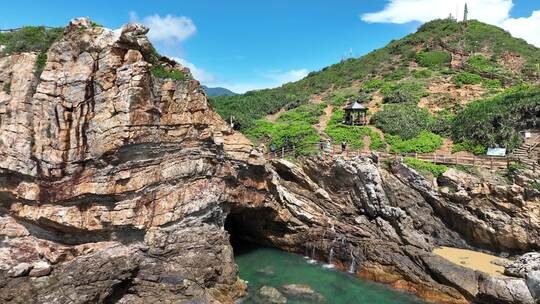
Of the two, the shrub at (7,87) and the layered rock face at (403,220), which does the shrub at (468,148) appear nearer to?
the layered rock face at (403,220)

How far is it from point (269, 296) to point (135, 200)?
397 inches

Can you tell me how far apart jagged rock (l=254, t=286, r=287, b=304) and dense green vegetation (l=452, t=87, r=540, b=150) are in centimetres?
2505

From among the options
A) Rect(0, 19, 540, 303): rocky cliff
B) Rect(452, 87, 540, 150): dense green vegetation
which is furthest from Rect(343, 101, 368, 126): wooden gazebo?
Rect(0, 19, 540, 303): rocky cliff

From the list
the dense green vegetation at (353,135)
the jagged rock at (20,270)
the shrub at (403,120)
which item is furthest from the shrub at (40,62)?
the shrub at (403,120)

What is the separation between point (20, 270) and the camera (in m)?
20.1

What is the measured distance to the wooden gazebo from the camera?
45125 millimetres

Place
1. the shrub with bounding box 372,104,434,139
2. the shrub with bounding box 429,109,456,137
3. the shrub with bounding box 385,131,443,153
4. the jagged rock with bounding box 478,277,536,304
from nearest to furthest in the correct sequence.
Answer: the jagged rock with bounding box 478,277,536,304 < the shrub with bounding box 385,131,443,153 < the shrub with bounding box 372,104,434,139 < the shrub with bounding box 429,109,456,137

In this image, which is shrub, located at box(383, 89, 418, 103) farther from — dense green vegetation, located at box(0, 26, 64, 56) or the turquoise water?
dense green vegetation, located at box(0, 26, 64, 56)

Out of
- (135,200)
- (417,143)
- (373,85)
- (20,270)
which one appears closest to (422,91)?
(373,85)

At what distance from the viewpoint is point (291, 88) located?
75.7m

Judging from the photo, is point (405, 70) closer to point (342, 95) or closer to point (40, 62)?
point (342, 95)

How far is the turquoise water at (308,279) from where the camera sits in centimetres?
2350

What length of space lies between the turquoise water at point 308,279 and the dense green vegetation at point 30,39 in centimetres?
1993

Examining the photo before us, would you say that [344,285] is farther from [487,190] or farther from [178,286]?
[487,190]
